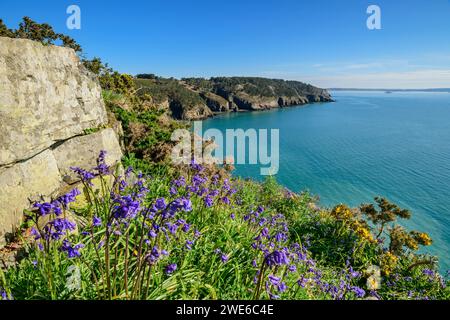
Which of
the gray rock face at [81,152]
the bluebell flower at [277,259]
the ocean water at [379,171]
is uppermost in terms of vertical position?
the gray rock face at [81,152]

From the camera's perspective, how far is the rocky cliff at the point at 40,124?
15.6 feet

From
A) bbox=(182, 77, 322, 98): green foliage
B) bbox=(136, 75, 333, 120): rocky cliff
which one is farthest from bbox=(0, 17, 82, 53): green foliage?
bbox=(182, 77, 322, 98): green foliage

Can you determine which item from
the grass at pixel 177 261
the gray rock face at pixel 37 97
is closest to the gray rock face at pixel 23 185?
the gray rock face at pixel 37 97

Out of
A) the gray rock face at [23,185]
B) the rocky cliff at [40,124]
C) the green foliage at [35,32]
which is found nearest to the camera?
the gray rock face at [23,185]

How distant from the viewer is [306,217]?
467 inches

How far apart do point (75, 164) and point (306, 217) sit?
29.3 feet

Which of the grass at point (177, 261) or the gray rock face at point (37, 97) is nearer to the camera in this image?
the grass at point (177, 261)

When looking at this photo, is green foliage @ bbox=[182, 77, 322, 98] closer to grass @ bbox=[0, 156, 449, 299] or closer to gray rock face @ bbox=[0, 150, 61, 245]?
grass @ bbox=[0, 156, 449, 299]

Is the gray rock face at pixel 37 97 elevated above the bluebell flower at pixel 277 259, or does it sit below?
above

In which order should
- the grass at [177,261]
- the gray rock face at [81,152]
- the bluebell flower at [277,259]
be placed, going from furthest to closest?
the gray rock face at [81,152] → the grass at [177,261] → the bluebell flower at [277,259]

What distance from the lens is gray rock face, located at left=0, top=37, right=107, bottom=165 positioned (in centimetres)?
477

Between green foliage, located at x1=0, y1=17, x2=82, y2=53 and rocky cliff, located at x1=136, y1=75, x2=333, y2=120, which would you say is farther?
rocky cliff, located at x1=136, y1=75, x2=333, y2=120

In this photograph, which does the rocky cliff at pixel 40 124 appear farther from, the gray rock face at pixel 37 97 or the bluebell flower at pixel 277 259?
the bluebell flower at pixel 277 259
